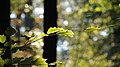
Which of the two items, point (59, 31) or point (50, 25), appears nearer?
point (59, 31)

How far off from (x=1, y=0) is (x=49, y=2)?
158 cm

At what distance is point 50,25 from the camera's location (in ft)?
14.3

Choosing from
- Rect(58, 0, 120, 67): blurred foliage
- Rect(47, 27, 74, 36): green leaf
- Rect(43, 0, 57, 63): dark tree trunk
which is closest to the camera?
Rect(47, 27, 74, 36): green leaf

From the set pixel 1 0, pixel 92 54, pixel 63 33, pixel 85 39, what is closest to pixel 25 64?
pixel 63 33

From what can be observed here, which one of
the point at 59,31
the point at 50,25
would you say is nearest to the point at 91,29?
the point at 59,31

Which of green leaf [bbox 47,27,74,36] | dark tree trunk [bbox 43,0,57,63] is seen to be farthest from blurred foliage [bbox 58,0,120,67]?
dark tree trunk [bbox 43,0,57,63]

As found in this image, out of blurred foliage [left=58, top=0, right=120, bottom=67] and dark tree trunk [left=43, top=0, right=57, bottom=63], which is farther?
dark tree trunk [left=43, top=0, right=57, bottom=63]

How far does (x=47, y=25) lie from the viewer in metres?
4.35

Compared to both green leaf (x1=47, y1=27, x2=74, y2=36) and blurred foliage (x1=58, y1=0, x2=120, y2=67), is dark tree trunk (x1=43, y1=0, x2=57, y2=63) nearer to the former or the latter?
blurred foliage (x1=58, y1=0, x2=120, y2=67)

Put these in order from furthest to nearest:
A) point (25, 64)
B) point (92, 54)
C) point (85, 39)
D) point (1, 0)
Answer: point (92, 54)
point (85, 39)
point (1, 0)
point (25, 64)

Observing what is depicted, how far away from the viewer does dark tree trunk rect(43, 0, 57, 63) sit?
425cm

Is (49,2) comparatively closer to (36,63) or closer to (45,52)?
(45,52)

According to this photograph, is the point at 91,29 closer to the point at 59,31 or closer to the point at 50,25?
the point at 59,31

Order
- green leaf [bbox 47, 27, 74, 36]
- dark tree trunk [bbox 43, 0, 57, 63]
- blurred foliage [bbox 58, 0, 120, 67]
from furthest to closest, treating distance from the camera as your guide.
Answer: dark tree trunk [bbox 43, 0, 57, 63] < blurred foliage [bbox 58, 0, 120, 67] < green leaf [bbox 47, 27, 74, 36]
